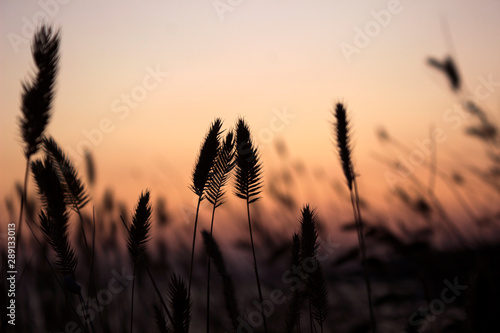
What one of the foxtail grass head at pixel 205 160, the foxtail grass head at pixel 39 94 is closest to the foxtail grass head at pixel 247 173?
the foxtail grass head at pixel 205 160

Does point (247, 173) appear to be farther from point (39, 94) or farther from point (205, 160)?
point (39, 94)

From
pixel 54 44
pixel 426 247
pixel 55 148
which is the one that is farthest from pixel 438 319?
pixel 54 44

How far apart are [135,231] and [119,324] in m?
2.04

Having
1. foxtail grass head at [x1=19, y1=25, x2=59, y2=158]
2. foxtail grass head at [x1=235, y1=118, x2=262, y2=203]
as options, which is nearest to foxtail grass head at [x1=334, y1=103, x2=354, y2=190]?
foxtail grass head at [x1=235, y1=118, x2=262, y2=203]

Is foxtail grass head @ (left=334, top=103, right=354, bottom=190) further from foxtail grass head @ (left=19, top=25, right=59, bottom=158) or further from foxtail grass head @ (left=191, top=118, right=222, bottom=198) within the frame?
foxtail grass head @ (left=19, top=25, right=59, bottom=158)

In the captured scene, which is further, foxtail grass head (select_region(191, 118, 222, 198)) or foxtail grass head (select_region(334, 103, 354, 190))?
foxtail grass head (select_region(334, 103, 354, 190))

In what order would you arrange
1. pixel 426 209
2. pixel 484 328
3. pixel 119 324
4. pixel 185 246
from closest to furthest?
pixel 484 328
pixel 426 209
pixel 119 324
pixel 185 246

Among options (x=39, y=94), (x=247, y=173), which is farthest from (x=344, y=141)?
(x=39, y=94)

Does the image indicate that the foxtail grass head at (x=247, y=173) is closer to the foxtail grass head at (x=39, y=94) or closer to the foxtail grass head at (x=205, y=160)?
the foxtail grass head at (x=205, y=160)

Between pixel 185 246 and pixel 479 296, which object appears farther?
pixel 185 246

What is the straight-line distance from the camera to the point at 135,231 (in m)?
1.44

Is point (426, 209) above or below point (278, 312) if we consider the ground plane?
above

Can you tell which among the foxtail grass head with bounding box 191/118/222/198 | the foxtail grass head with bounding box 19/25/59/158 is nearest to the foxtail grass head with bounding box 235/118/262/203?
the foxtail grass head with bounding box 191/118/222/198

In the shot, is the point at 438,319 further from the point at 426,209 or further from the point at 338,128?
the point at 338,128
